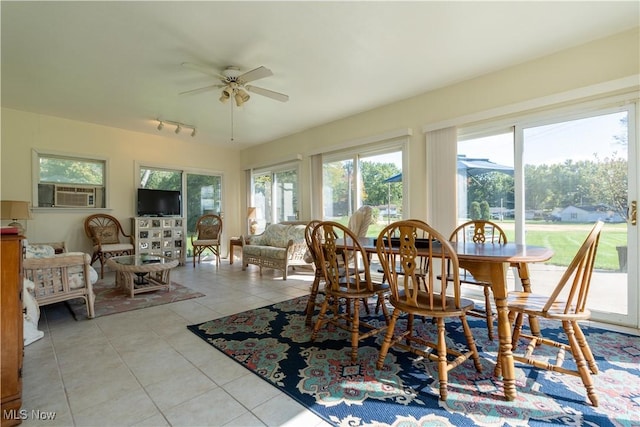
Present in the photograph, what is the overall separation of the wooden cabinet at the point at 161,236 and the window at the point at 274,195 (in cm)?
158

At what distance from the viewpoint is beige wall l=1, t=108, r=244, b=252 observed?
4355 millimetres

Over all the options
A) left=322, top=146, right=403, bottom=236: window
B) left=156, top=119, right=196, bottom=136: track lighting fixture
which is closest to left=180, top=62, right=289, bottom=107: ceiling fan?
left=322, top=146, right=403, bottom=236: window

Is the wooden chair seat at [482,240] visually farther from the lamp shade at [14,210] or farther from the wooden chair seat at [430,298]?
the lamp shade at [14,210]

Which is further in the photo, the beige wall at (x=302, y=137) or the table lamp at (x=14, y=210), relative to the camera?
the table lamp at (x=14, y=210)

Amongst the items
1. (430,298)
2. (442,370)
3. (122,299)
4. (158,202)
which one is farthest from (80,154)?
(442,370)

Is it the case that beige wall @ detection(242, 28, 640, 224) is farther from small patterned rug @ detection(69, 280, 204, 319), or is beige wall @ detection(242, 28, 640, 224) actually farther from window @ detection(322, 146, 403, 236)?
small patterned rug @ detection(69, 280, 204, 319)

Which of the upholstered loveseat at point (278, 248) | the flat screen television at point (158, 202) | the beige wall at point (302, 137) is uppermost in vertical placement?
the beige wall at point (302, 137)

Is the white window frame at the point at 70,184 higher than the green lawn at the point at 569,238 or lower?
higher

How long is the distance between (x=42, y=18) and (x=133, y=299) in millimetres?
2825

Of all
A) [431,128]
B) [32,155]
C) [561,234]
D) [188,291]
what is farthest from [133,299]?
[561,234]

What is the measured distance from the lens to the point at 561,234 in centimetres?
294

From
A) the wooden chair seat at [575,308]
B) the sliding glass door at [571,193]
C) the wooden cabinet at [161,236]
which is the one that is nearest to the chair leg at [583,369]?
the wooden chair seat at [575,308]

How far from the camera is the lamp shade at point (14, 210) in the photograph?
3754 millimetres

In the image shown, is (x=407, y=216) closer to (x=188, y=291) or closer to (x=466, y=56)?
(x=466, y=56)
